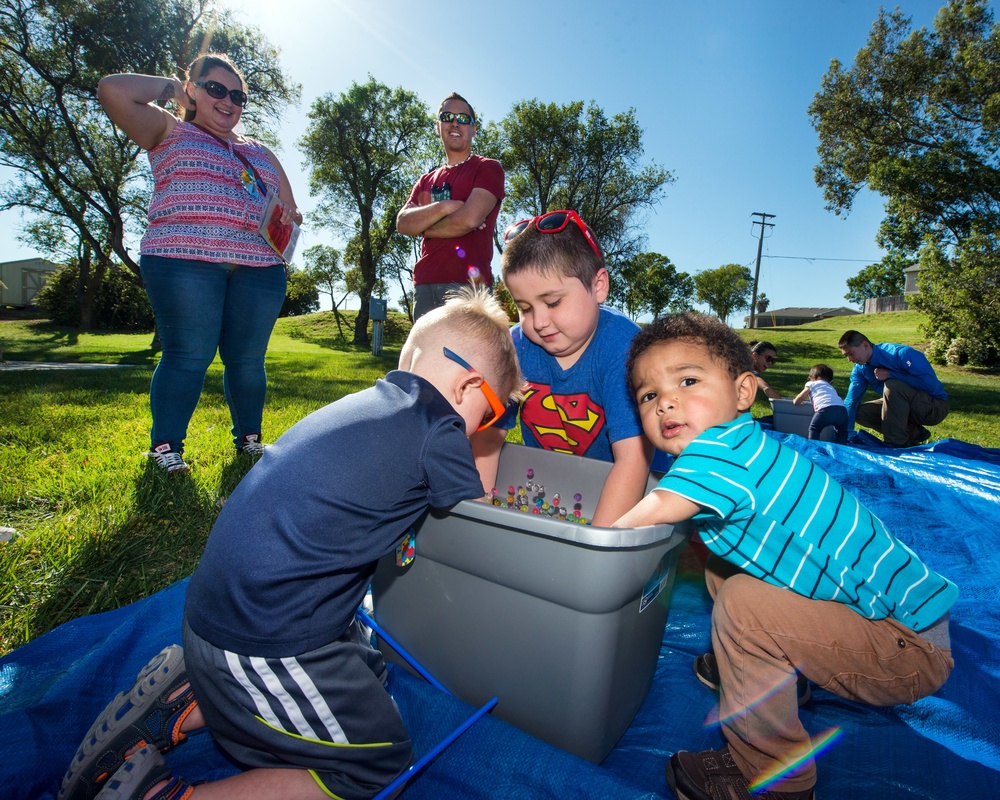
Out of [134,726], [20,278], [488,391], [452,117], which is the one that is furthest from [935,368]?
[20,278]

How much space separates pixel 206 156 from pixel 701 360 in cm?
199

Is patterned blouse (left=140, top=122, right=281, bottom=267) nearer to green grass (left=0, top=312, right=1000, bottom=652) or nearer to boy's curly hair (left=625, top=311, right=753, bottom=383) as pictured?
green grass (left=0, top=312, right=1000, bottom=652)

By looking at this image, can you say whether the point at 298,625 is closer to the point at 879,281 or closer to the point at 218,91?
the point at 218,91

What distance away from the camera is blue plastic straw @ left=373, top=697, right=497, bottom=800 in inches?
33.7

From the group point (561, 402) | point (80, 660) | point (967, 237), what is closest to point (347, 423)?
point (80, 660)

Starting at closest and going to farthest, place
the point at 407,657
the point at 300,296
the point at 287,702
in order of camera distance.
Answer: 1. the point at 287,702
2. the point at 407,657
3. the point at 300,296

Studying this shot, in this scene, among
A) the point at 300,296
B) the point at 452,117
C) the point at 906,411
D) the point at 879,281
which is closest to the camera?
the point at 452,117

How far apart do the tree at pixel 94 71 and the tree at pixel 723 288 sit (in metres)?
42.8

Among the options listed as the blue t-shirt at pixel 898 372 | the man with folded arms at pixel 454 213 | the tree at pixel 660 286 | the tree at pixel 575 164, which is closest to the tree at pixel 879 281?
the tree at pixel 660 286

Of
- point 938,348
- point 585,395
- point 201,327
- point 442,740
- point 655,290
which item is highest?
point 655,290

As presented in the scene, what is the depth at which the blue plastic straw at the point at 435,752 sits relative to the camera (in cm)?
86

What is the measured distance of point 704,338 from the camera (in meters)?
1.02

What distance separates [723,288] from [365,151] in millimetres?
40141

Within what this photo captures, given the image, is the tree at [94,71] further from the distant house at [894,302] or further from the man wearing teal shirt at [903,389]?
the distant house at [894,302]
